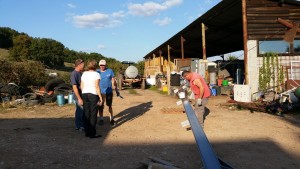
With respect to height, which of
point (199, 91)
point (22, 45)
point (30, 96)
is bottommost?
point (30, 96)

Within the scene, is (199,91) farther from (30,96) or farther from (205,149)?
(30,96)

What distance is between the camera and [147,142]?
6867 mm

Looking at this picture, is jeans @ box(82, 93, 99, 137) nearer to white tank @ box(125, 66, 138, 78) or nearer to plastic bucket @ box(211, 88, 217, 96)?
plastic bucket @ box(211, 88, 217, 96)

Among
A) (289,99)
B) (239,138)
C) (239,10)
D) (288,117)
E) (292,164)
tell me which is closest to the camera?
(292,164)

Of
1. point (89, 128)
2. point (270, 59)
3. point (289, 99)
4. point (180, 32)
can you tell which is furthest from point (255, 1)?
point (89, 128)

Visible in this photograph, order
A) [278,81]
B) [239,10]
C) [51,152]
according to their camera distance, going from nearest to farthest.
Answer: [51,152] → [278,81] → [239,10]

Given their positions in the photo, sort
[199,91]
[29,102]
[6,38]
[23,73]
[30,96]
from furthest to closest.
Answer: [6,38] < [23,73] < [30,96] < [29,102] < [199,91]

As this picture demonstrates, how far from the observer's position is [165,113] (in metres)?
11.2

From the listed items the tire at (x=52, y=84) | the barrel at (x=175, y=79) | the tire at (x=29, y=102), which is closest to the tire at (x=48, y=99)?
the tire at (x=29, y=102)

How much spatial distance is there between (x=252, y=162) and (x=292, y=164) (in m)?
0.64

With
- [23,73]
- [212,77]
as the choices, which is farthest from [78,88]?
[23,73]

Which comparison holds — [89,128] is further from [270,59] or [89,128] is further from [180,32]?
[180,32]

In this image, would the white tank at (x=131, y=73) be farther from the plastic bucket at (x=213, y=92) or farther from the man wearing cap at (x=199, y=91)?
the man wearing cap at (x=199, y=91)

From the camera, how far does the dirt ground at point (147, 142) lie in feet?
17.7
